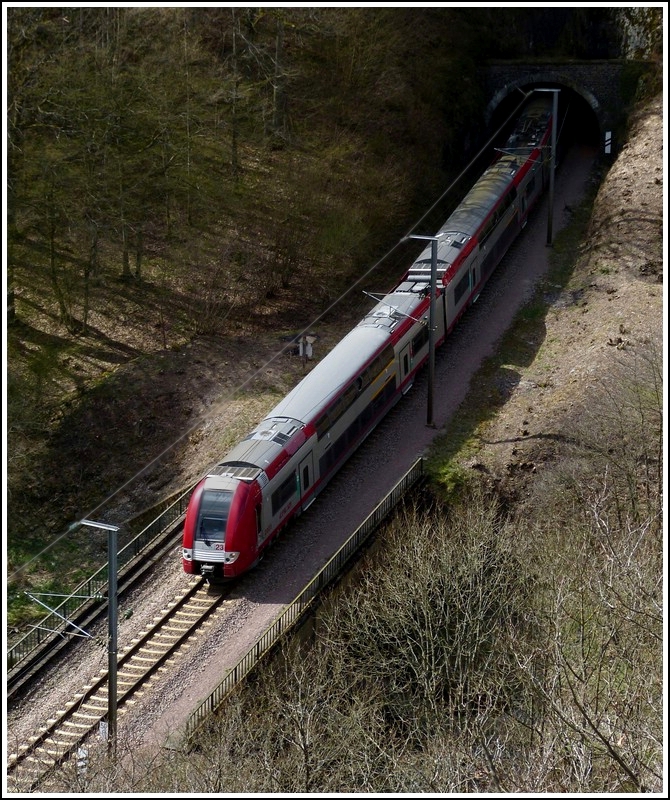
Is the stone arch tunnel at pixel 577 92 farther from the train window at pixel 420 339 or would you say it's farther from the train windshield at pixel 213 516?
the train windshield at pixel 213 516

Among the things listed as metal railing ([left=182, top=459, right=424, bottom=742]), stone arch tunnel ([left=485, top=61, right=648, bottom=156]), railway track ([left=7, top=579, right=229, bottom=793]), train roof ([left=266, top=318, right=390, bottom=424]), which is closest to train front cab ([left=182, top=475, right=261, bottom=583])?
railway track ([left=7, top=579, right=229, bottom=793])

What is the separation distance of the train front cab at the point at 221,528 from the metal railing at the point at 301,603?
1.70m

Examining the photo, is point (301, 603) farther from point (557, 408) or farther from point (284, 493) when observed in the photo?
point (557, 408)

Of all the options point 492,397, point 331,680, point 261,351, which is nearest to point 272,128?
point 261,351

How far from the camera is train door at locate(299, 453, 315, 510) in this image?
3033 cm

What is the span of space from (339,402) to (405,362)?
3.95 m

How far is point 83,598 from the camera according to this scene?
2861 cm

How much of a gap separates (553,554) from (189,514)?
874 cm

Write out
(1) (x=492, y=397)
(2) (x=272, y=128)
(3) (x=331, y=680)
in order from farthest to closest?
(2) (x=272, y=128)
(1) (x=492, y=397)
(3) (x=331, y=680)

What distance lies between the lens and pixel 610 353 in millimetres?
36375

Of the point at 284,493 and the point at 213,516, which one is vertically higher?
the point at 284,493

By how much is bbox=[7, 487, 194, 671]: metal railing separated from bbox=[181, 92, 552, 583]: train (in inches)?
78.4

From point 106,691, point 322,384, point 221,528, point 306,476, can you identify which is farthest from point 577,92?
point 106,691

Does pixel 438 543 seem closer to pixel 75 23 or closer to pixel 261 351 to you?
pixel 261 351
